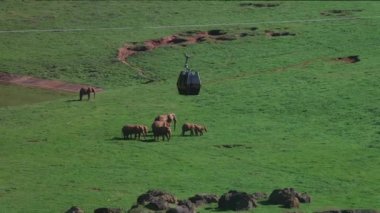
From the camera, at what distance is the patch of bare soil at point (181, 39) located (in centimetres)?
6138

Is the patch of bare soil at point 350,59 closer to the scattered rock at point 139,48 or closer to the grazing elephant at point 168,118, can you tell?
the scattered rock at point 139,48

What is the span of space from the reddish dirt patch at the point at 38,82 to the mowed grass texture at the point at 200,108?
2.40ft

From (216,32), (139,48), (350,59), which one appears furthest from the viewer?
(216,32)

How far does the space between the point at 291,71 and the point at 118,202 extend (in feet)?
76.6

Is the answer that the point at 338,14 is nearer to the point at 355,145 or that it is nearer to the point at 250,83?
the point at 250,83

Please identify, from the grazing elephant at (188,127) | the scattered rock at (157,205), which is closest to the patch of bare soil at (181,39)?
the grazing elephant at (188,127)

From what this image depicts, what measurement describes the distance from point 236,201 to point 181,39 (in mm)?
32665

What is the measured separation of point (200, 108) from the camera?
4728 cm

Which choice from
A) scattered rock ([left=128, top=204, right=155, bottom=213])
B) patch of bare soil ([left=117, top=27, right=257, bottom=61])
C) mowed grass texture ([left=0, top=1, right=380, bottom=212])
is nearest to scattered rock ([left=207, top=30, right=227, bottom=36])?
patch of bare soil ([left=117, top=27, right=257, bottom=61])

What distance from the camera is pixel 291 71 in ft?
177

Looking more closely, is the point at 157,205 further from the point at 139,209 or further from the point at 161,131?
the point at 161,131

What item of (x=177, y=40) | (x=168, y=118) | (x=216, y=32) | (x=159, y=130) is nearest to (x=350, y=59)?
(x=216, y=32)

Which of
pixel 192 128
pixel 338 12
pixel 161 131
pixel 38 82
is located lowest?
pixel 161 131

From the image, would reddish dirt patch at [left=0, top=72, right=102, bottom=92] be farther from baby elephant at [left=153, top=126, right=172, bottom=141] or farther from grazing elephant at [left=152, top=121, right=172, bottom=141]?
baby elephant at [left=153, top=126, right=172, bottom=141]
